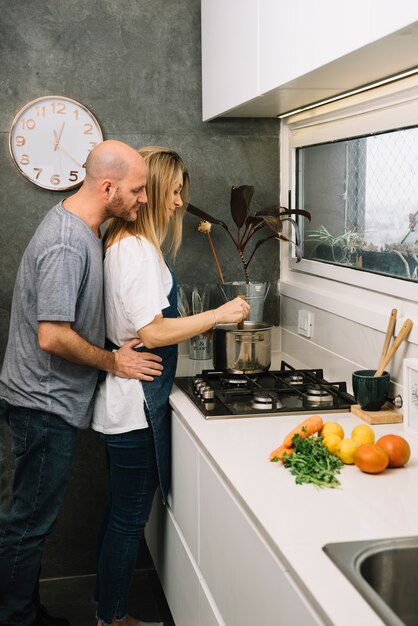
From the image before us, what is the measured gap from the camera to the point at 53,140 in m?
2.94

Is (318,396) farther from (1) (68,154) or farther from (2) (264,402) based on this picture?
(1) (68,154)

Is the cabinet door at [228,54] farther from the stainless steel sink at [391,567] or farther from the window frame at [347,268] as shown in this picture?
the stainless steel sink at [391,567]

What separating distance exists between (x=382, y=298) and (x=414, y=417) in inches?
18.6

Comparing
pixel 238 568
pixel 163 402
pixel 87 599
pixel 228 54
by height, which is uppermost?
pixel 228 54

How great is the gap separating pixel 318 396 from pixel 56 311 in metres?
0.79

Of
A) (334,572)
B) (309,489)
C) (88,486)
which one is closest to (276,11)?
(309,489)

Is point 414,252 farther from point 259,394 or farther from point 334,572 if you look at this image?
point 334,572

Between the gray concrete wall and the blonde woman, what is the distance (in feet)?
2.01

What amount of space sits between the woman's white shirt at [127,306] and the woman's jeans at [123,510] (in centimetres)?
6

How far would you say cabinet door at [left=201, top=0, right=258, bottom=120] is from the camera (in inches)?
92.5

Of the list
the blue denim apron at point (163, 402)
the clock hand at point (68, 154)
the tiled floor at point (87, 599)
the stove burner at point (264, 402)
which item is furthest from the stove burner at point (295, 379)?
the clock hand at point (68, 154)

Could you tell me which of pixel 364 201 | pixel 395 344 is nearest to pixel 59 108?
pixel 364 201

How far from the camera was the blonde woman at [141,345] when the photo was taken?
87.6 inches

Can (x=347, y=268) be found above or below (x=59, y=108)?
below
